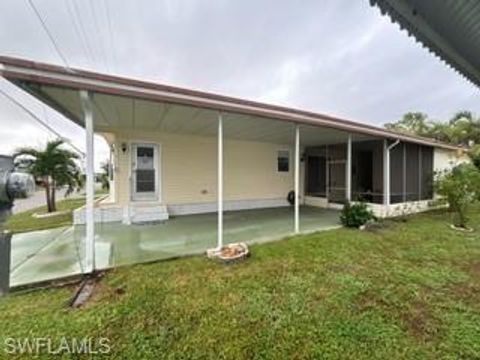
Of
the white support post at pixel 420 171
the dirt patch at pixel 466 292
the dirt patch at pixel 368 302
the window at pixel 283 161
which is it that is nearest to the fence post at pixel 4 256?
the dirt patch at pixel 368 302

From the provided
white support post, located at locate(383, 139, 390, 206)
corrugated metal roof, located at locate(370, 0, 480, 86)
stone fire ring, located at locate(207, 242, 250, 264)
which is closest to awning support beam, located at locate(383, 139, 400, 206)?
white support post, located at locate(383, 139, 390, 206)

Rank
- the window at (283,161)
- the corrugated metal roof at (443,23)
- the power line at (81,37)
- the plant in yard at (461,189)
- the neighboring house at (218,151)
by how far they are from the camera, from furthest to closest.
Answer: the window at (283,161), the plant in yard at (461,189), the power line at (81,37), the neighboring house at (218,151), the corrugated metal roof at (443,23)

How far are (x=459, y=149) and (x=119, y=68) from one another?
17335 millimetres

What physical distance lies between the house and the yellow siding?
0.11 ft

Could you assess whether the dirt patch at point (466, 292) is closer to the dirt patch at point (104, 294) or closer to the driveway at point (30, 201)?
the dirt patch at point (104, 294)

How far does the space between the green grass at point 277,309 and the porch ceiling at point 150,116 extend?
302 centimetres

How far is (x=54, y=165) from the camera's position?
1122 cm

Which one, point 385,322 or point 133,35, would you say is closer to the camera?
point 385,322

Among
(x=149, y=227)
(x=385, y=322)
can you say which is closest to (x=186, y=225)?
(x=149, y=227)

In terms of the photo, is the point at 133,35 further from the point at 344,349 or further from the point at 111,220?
the point at 344,349

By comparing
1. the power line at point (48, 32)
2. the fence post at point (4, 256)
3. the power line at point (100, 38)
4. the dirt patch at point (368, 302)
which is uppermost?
the power line at point (100, 38)

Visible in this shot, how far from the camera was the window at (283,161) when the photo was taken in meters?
11.9

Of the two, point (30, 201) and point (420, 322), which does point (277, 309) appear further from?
point (30, 201)

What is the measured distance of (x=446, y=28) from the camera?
2047 mm
